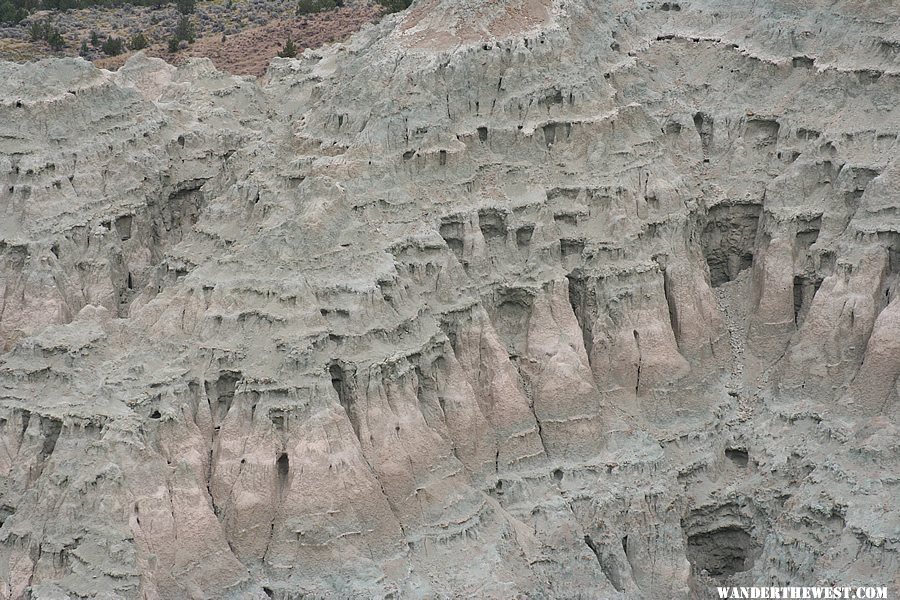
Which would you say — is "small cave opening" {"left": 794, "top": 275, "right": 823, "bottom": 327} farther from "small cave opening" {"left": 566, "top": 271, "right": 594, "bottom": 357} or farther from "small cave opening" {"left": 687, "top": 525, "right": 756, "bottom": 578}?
"small cave opening" {"left": 687, "top": 525, "right": 756, "bottom": 578}

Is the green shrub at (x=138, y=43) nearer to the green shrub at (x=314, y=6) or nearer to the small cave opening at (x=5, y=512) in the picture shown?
the green shrub at (x=314, y=6)

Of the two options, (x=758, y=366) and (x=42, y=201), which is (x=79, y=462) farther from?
(x=758, y=366)

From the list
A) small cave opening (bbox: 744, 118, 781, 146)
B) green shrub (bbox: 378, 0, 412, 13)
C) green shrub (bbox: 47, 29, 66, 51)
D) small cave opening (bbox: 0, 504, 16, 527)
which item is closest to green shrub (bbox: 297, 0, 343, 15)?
green shrub (bbox: 378, 0, 412, 13)

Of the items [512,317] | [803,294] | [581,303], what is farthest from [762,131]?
[512,317]

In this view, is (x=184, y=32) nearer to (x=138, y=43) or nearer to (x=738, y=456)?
(x=138, y=43)

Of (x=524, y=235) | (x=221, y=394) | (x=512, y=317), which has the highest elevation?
(x=524, y=235)

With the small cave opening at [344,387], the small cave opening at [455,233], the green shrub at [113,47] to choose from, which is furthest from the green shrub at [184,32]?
the small cave opening at [344,387]
